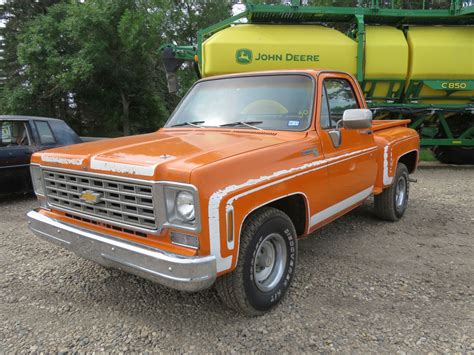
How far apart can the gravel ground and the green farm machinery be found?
4.78m

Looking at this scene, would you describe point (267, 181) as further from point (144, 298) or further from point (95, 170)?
point (144, 298)

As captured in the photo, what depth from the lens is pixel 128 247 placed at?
2.52 m

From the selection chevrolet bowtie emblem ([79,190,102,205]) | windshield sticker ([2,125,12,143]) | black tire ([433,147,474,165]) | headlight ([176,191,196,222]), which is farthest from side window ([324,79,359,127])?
black tire ([433,147,474,165])

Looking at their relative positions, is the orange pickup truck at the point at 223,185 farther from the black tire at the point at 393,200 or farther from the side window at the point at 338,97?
the black tire at the point at 393,200

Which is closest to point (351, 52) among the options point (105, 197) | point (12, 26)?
point (105, 197)

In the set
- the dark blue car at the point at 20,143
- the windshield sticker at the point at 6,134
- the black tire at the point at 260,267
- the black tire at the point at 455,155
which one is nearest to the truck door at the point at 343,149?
the black tire at the point at 260,267

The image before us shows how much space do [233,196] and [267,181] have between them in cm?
39

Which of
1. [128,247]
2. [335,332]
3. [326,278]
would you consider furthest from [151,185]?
[326,278]

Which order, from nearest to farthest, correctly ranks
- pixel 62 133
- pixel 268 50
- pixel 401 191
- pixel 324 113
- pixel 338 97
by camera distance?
pixel 324 113 < pixel 338 97 < pixel 401 191 < pixel 62 133 < pixel 268 50

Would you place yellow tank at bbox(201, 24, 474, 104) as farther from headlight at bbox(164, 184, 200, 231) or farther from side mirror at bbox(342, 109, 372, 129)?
headlight at bbox(164, 184, 200, 231)

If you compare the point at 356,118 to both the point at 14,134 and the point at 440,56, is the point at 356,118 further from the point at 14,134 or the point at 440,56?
the point at 440,56

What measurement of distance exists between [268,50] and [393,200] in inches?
172

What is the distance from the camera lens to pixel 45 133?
7246 mm

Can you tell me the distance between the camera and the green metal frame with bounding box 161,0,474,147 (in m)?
8.31
